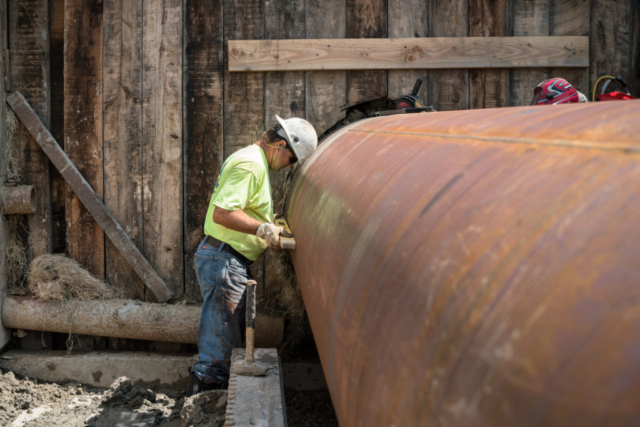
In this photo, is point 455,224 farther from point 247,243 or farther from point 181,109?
point 181,109

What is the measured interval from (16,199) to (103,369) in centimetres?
137

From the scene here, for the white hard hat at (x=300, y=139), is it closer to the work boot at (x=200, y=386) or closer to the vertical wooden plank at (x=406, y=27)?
the vertical wooden plank at (x=406, y=27)

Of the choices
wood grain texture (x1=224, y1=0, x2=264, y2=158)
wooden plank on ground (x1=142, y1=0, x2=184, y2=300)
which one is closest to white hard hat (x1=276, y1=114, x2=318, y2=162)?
wood grain texture (x1=224, y1=0, x2=264, y2=158)

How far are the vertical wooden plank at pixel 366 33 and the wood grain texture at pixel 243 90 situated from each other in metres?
0.64

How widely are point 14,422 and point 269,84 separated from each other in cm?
277

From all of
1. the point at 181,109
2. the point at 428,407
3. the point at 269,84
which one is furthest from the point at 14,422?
the point at 428,407

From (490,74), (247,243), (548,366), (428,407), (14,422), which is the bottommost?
(14,422)

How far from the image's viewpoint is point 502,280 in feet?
2.17

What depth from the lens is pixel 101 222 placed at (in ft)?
13.0

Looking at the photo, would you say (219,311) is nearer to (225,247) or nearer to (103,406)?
(225,247)

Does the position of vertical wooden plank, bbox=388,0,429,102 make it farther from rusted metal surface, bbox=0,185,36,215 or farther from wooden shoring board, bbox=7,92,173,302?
rusted metal surface, bbox=0,185,36,215

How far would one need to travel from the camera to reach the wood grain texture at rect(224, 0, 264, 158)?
12.8ft

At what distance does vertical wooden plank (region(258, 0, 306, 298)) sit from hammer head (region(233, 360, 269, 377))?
142cm

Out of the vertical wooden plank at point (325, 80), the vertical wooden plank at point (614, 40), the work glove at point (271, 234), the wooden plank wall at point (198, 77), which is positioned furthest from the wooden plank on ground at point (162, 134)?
the vertical wooden plank at point (614, 40)
